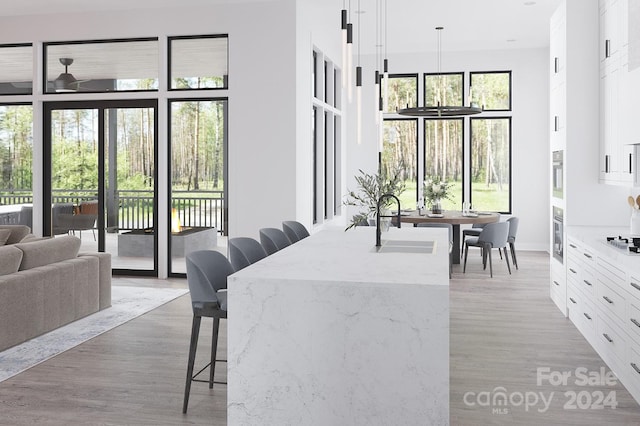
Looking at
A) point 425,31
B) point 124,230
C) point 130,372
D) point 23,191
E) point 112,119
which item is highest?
point 425,31

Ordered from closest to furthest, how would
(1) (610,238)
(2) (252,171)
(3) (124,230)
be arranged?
(1) (610,238) → (2) (252,171) → (3) (124,230)

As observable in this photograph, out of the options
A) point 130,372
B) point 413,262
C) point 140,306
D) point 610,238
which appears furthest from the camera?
point 140,306

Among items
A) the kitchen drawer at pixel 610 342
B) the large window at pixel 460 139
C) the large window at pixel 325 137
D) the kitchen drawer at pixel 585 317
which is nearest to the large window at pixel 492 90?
the large window at pixel 460 139

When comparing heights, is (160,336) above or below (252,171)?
below

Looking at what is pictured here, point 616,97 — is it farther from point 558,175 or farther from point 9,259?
point 9,259

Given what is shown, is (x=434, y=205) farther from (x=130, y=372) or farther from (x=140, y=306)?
(x=130, y=372)

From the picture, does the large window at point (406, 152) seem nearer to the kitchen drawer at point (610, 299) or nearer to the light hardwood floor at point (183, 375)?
the light hardwood floor at point (183, 375)

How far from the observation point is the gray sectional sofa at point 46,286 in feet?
15.8

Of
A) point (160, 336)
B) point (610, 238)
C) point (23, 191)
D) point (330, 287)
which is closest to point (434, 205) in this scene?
point (610, 238)

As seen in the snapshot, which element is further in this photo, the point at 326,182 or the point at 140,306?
the point at 326,182

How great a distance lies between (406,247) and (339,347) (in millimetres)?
1473

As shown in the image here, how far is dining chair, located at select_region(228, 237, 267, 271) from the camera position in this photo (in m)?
4.15

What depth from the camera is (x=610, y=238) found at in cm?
506

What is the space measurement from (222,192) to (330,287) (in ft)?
17.5
